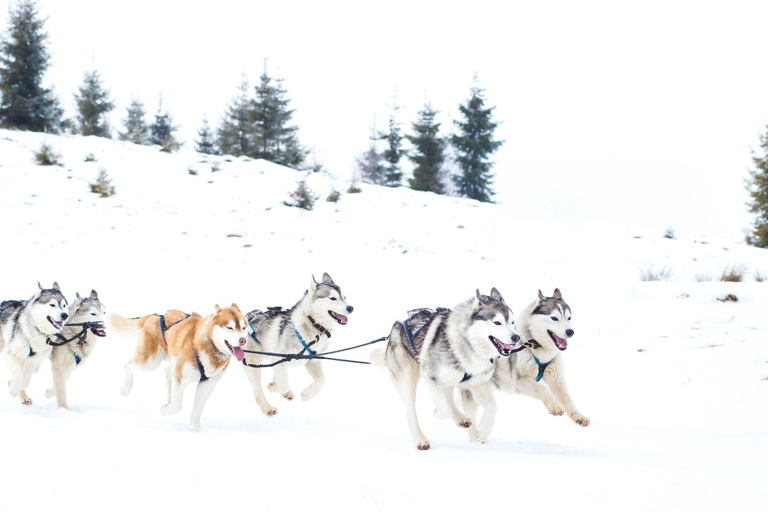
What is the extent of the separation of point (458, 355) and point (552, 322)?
107 centimetres

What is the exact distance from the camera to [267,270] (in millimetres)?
10891

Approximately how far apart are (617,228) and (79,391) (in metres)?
14.2

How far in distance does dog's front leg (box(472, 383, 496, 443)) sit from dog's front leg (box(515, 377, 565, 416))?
406mm

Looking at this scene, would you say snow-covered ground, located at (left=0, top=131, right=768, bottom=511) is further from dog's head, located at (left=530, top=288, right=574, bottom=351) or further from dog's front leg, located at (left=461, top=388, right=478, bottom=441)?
dog's head, located at (left=530, top=288, right=574, bottom=351)

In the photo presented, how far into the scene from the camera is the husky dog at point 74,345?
5125mm

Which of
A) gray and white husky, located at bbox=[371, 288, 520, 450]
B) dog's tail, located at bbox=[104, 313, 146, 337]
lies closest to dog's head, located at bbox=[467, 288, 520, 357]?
gray and white husky, located at bbox=[371, 288, 520, 450]

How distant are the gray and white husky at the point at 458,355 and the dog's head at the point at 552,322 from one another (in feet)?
1.78

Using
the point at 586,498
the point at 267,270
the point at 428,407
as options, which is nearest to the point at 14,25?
the point at 267,270

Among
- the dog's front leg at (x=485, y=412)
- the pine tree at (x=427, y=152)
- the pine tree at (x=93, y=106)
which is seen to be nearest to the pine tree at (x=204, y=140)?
the pine tree at (x=93, y=106)

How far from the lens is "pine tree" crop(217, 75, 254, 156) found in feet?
91.0

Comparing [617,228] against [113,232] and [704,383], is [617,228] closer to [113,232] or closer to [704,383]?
[704,383]

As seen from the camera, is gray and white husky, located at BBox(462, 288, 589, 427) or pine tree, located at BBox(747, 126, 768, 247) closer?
gray and white husky, located at BBox(462, 288, 589, 427)

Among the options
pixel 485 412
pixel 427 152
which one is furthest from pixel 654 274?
pixel 427 152

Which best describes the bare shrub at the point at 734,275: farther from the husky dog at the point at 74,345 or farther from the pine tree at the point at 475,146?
the pine tree at the point at 475,146
